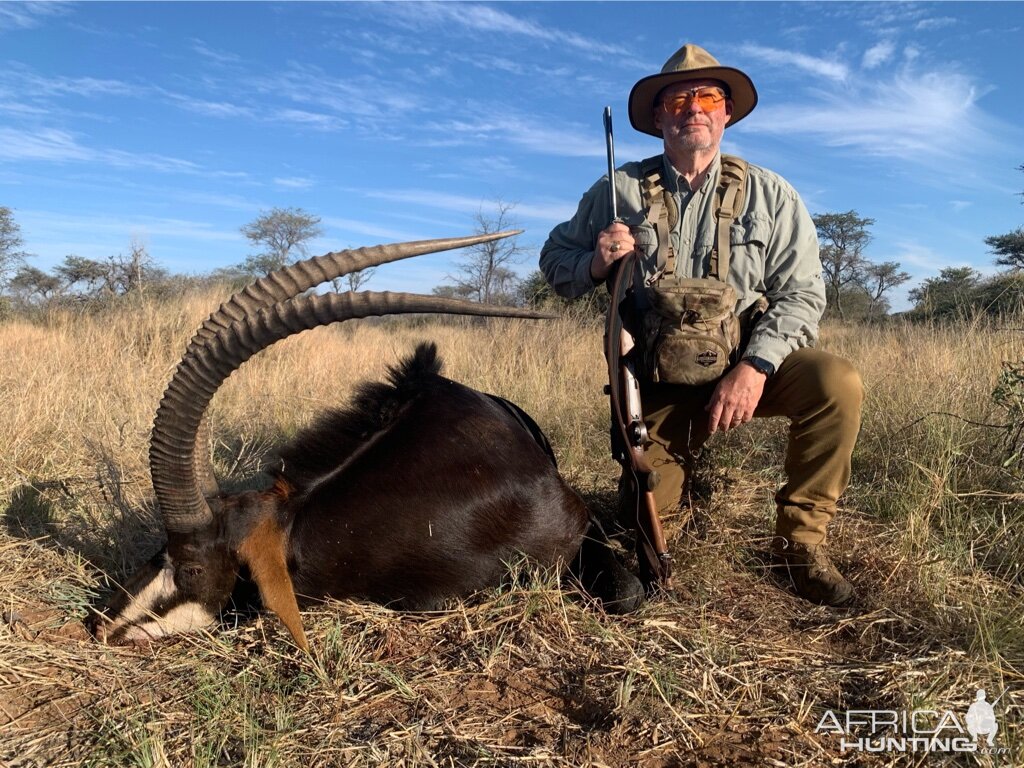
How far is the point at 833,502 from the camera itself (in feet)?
9.79

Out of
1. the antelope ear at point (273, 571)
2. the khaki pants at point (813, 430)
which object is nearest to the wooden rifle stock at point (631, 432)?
the khaki pants at point (813, 430)

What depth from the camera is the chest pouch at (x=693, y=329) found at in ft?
9.92

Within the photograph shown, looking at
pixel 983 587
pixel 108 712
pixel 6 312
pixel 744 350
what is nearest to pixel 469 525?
pixel 108 712

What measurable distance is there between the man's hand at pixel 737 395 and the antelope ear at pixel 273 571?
6.04 feet

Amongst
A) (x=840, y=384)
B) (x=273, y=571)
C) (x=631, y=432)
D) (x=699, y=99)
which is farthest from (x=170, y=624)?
(x=699, y=99)

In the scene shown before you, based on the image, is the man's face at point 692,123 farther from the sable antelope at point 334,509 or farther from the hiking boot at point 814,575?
the hiking boot at point 814,575

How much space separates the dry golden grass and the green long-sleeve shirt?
908 millimetres

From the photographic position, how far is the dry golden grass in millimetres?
1938

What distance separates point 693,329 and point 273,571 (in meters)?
1.95

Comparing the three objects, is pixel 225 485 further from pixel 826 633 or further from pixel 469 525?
pixel 826 633

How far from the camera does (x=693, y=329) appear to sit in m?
3.04

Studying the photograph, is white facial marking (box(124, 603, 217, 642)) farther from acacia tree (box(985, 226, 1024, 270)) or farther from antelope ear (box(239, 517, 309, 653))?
acacia tree (box(985, 226, 1024, 270))

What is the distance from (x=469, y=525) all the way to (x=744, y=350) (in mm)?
1503

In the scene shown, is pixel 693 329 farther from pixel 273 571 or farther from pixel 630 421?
pixel 273 571
